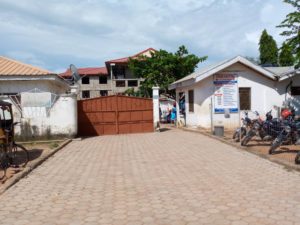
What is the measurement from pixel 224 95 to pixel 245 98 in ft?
4.33

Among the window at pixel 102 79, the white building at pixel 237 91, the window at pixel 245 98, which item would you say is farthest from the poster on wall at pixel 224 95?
the window at pixel 102 79

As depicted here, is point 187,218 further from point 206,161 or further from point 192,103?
point 192,103

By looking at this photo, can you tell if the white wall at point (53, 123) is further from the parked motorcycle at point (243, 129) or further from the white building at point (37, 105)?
the parked motorcycle at point (243, 129)

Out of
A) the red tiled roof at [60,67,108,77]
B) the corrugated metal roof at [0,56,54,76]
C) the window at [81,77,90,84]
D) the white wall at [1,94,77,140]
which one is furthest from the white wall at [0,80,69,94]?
the window at [81,77,90,84]

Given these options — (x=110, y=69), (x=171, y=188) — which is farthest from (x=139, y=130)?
(x=110, y=69)

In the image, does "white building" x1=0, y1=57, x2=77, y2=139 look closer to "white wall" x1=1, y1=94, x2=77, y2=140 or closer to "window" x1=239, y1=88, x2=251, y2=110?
"white wall" x1=1, y1=94, x2=77, y2=140

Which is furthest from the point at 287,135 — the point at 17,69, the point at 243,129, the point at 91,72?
the point at 91,72

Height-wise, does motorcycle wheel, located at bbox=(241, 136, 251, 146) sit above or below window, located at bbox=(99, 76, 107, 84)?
below

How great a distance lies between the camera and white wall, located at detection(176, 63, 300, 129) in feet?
Result: 64.0

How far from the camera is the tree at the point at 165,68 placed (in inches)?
1201

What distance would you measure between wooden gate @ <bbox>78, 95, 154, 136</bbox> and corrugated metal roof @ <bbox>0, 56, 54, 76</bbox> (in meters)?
2.74

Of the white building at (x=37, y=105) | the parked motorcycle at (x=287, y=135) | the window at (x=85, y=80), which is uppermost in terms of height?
the window at (x=85, y=80)

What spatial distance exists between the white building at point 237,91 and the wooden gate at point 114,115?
2.73 meters

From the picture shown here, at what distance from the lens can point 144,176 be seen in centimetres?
834
